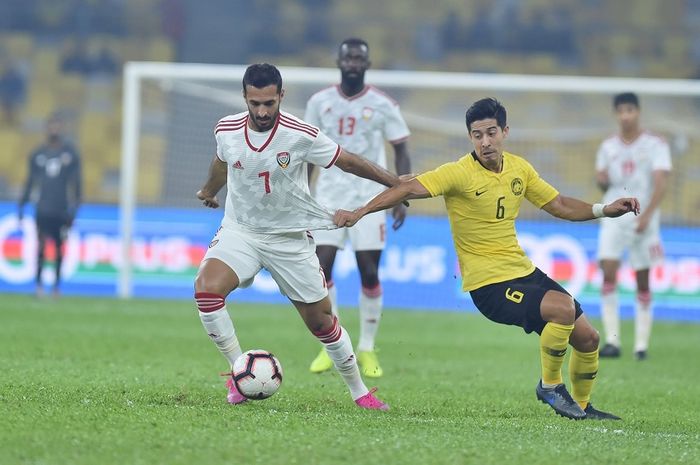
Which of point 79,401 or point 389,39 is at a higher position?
point 389,39

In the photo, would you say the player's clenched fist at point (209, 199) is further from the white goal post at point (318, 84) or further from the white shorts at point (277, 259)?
the white goal post at point (318, 84)

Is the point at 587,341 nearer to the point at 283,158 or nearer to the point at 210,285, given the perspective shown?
the point at 283,158

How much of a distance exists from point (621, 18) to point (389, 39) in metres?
5.37

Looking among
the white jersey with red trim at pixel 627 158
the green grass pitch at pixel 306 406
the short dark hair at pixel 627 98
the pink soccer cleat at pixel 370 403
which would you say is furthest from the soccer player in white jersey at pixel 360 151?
the white jersey with red trim at pixel 627 158

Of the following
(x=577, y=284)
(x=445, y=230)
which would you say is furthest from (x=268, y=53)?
(x=577, y=284)

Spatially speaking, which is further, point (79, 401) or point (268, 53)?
point (268, 53)

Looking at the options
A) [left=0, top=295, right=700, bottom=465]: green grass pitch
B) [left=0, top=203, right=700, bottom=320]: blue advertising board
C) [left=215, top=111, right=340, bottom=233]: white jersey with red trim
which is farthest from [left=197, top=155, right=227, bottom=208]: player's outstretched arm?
[left=0, top=203, right=700, bottom=320]: blue advertising board

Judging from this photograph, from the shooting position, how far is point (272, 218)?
776cm

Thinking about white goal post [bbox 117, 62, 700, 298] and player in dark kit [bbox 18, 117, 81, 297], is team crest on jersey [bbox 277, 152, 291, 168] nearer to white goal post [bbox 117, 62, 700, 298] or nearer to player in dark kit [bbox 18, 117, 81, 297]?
A: white goal post [bbox 117, 62, 700, 298]

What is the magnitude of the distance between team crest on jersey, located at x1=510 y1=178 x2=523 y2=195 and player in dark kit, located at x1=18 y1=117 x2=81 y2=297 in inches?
439

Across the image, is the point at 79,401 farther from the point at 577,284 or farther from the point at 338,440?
the point at 577,284

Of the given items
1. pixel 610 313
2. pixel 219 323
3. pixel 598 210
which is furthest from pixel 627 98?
pixel 219 323

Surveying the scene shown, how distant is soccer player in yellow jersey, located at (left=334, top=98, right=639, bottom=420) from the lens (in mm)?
7648

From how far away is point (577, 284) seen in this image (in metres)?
18.5
